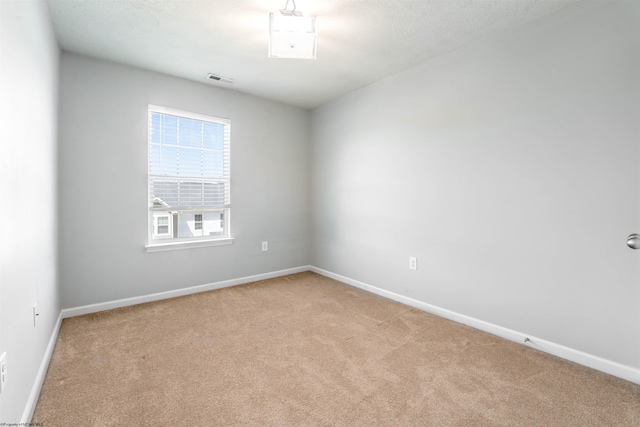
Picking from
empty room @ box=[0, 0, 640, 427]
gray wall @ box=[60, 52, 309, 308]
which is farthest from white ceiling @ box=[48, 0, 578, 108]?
gray wall @ box=[60, 52, 309, 308]

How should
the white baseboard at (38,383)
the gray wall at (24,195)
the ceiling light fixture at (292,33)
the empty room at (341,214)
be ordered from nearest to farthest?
the gray wall at (24,195) < the white baseboard at (38,383) < the empty room at (341,214) < the ceiling light fixture at (292,33)

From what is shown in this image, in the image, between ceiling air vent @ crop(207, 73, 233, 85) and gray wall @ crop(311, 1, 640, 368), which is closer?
gray wall @ crop(311, 1, 640, 368)

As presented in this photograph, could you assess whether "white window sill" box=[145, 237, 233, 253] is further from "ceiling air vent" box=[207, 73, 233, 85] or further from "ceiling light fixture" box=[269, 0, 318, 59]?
"ceiling light fixture" box=[269, 0, 318, 59]

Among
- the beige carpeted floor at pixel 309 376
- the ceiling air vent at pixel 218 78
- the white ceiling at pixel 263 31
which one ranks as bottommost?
the beige carpeted floor at pixel 309 376


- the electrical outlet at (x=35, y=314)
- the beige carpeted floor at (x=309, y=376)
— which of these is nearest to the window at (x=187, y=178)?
the beige carpeted floor at (x=309, y=376)

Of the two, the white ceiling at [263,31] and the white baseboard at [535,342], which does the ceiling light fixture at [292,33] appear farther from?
the white baseboard at [535,342]

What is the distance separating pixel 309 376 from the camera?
1.85 metres

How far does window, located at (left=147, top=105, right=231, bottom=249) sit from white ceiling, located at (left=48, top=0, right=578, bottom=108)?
21.6 inches

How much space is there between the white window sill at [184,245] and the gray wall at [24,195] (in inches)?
39.1

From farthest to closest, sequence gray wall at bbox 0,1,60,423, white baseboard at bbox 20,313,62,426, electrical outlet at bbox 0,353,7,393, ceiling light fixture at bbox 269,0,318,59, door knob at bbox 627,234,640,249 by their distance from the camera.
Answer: ceiling light fixture at bbox 269,0,318,59, door knob at bbox 627,234,640,249, white baseboard at bbox 20,313,62,426, gray wall at bbox 0,1,60,423, electrical outlet at bbox 0,353,7,393

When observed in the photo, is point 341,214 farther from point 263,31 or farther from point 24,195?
point 24,195

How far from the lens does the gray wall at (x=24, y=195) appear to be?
124cm

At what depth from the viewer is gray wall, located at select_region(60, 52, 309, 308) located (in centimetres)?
274

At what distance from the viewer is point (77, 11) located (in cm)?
214
